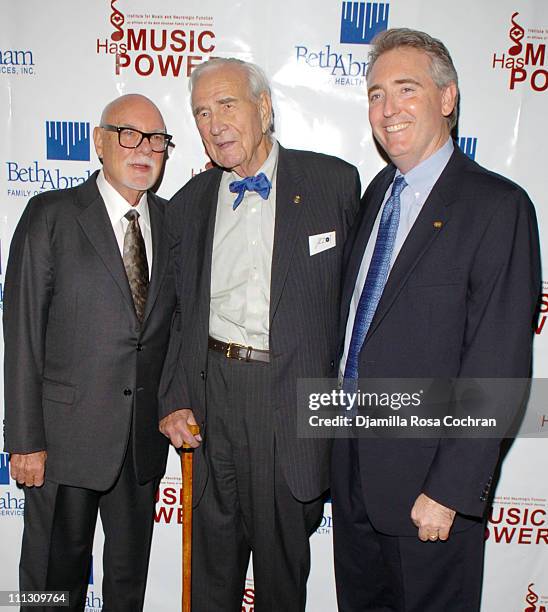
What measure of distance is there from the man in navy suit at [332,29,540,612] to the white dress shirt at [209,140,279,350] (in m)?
0.33

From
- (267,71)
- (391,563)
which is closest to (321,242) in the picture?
(267,71)

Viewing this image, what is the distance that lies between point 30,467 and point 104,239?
0.97m

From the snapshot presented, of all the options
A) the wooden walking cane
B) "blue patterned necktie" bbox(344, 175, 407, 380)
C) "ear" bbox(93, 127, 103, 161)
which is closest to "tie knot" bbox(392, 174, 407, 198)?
"blue patterned necktie" bbox(344, 175, 407, 380)

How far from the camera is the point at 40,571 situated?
95.2 inches

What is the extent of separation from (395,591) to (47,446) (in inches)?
58.8

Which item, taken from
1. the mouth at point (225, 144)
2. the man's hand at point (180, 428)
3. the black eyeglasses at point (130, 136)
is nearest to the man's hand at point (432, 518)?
the man's hand at point (180, 428)

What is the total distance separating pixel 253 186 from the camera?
7.41ft

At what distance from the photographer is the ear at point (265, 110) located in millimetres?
2309

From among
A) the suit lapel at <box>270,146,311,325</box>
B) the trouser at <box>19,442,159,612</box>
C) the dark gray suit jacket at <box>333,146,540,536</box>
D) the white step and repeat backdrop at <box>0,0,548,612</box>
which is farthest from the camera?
the white step and repeat backdrop at <box>0,0,548,612</box>

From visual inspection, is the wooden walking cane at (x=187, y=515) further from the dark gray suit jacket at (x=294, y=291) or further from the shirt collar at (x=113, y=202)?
the shirt collar at (x=113, y=202)

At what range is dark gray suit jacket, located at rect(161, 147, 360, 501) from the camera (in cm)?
219

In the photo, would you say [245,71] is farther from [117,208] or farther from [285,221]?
[117,208]

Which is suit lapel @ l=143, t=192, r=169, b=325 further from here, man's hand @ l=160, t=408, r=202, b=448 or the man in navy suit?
the man in navy suit

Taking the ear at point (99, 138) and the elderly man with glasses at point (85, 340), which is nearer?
the elderly man with glasses at point (85, 340)
